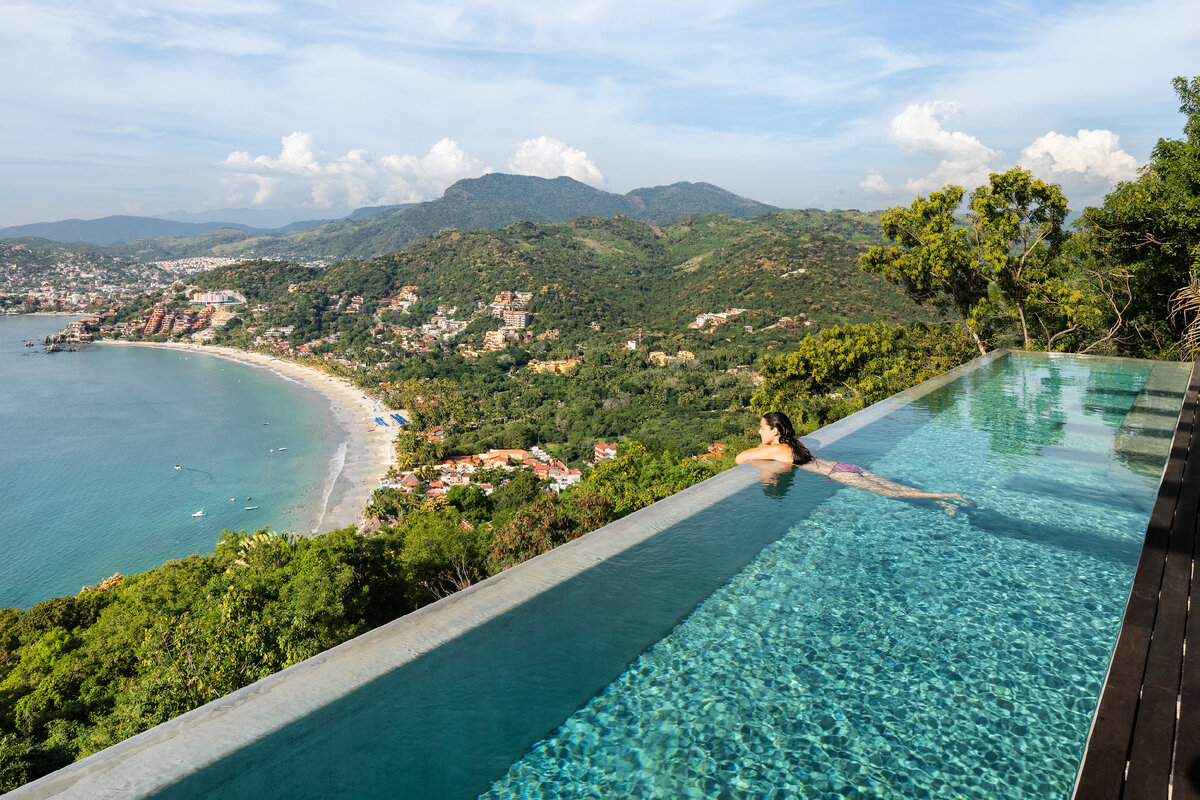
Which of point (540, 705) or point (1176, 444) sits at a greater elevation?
point (1176, 444)

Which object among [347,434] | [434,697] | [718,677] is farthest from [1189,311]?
[347,434]

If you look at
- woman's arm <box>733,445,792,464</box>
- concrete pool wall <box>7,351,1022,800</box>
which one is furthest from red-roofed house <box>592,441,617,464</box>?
concrete pool wall <box>7,351,1022,800</box>

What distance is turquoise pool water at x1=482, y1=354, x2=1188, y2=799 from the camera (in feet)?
6.41

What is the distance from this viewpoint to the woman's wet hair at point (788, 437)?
493 centimetres

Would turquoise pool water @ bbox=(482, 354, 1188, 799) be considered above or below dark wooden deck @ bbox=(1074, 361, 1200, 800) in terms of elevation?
below

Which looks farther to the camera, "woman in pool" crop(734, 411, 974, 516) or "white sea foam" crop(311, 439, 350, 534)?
"white sea foam" crop(311, 439, 350, 534)

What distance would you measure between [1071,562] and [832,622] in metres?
1.69

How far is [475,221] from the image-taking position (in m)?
173

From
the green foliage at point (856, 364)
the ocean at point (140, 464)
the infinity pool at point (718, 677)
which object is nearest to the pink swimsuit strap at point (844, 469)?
the infinity pool at point (718, 677)

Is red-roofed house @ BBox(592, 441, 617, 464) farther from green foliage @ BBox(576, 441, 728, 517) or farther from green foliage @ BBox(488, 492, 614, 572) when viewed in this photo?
green foliage @ BBox(488, 492, 614, 572)

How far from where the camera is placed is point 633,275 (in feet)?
299

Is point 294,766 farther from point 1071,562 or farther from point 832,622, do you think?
point 1071,562

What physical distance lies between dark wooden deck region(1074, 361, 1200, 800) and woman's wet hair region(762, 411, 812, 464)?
7.66 feet

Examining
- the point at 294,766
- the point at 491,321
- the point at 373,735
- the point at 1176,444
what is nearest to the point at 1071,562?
the point at 1176,444
